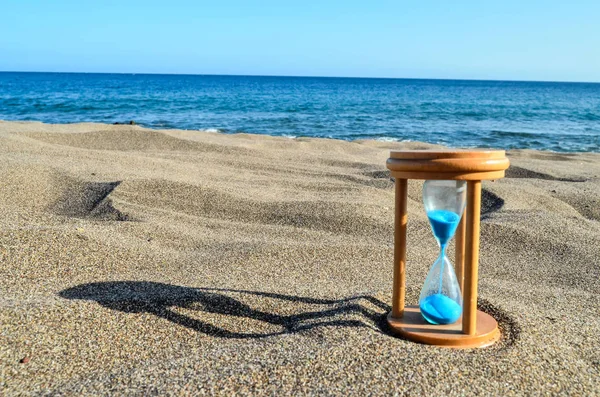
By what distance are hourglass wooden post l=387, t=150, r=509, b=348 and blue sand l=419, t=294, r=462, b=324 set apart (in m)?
0.03

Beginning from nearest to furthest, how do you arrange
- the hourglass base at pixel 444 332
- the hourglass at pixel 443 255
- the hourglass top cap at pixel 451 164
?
the hourglass top cap at pixel 451 164 < the hourglass at pixel 443 255 < the hourglass base at pixel 444 332

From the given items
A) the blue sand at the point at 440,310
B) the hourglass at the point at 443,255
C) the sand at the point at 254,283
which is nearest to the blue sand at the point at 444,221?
the hourglass at the point at 443,255

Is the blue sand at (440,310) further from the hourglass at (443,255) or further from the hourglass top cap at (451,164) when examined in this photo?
the hourglass top cap at (451,164)

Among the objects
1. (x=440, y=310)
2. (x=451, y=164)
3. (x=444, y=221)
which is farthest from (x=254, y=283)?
(x=451, y=164)

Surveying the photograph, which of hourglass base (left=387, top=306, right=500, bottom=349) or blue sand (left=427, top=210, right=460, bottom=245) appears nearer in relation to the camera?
blue sand (left=427, top=210, right=460, bottom=245)

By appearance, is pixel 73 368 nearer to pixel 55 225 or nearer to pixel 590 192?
pixel 55 225

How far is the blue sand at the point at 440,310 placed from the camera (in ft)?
7.88

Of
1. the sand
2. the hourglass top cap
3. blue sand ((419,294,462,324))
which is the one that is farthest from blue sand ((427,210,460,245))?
the sand

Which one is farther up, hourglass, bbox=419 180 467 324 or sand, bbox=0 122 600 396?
hourglass, bbox=419 180 467 324

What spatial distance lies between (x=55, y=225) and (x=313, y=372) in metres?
2.67

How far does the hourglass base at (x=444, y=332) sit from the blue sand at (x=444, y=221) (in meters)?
0.42

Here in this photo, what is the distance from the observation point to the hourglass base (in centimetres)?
230

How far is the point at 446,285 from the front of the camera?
8.00 ft

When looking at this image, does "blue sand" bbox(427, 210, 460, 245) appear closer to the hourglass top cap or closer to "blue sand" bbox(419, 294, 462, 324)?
the hourglass top cap
